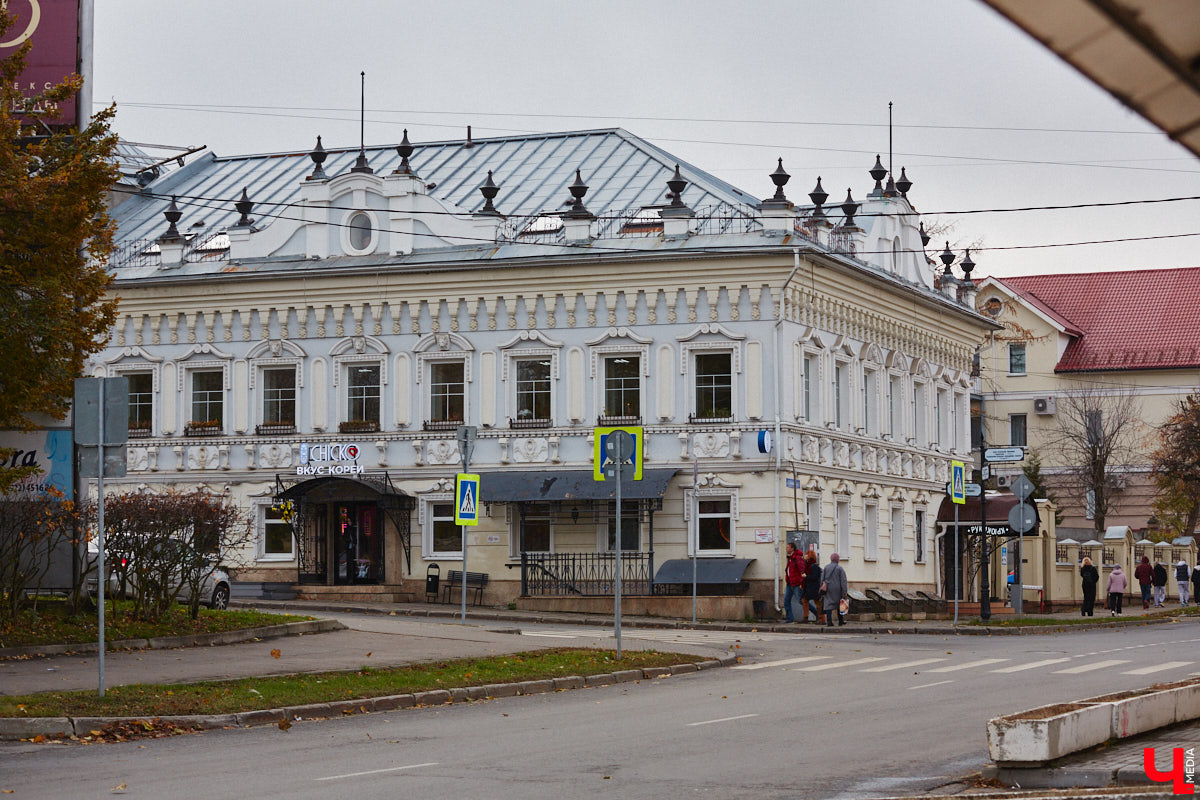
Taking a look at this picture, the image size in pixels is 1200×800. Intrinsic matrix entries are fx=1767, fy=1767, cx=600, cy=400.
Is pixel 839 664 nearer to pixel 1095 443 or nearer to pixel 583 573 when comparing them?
pixel 583 573

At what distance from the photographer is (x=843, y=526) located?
45.2 meters

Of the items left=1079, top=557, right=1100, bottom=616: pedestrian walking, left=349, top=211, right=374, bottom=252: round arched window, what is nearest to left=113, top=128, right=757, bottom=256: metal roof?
left=349, top=211, right=374, bottom=252: round arched window

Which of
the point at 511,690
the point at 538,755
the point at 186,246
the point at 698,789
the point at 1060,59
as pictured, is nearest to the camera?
the point at 1060,59

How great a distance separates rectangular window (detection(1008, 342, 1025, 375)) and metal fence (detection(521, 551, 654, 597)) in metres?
41.0

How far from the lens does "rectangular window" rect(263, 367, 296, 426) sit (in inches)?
1836

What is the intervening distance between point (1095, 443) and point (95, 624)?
56834 mm

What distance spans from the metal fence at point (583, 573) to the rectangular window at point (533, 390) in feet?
11.7

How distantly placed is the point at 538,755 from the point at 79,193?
11.3 m

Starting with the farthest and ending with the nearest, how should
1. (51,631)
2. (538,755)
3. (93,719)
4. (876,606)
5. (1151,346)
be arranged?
(1151,346) → (876,606) → (51,631) → (93,719) → (538,755)

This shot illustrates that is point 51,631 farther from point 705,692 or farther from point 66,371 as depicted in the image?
point 705,692

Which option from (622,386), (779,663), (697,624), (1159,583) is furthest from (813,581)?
(1159,583)

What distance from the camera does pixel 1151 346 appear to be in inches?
3063

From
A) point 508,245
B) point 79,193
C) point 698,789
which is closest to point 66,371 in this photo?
point 79,193

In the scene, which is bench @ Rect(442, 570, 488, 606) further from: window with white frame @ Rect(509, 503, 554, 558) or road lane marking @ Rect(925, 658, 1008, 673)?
road lane marking @ Rect(925, 658, 1008, 673)
